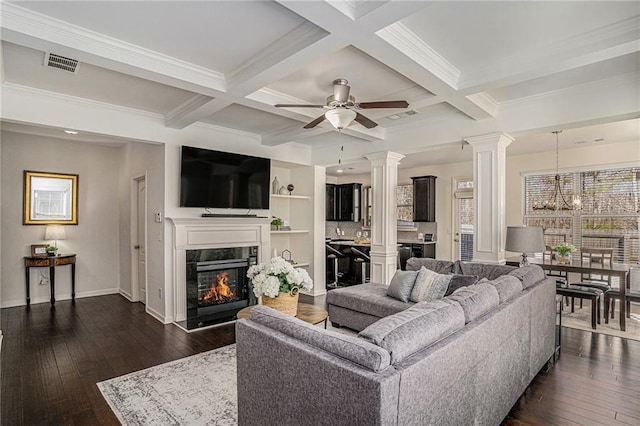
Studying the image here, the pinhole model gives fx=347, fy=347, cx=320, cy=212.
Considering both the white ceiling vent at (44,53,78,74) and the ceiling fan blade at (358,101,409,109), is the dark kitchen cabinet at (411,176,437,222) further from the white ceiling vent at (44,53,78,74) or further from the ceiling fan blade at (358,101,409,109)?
the white ceiling vent at (44,53,78,74)

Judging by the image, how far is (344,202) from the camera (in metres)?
9.17

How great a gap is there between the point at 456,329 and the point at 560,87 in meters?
3.07

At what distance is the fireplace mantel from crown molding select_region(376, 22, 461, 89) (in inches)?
135

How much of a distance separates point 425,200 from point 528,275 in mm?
5147

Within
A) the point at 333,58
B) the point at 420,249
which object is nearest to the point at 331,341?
the point at 333,58

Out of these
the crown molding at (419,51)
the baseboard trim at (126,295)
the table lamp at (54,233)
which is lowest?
the baseboard trim at (126,295)

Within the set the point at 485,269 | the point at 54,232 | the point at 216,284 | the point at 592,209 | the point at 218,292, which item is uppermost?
the point at 592,209

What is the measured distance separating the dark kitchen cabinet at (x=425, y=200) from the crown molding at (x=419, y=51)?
499 centimetres

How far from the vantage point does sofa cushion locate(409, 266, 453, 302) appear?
3562 mm

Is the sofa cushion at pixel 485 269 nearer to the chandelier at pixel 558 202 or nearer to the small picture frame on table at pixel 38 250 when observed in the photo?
the chandelier at pixel 558 202

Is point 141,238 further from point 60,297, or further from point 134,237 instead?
point 60,297

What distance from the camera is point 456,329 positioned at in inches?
72.0

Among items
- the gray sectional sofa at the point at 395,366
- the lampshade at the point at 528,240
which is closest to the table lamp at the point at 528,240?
the lampshade at the point at 528,240

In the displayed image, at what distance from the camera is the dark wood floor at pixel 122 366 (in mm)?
2482
